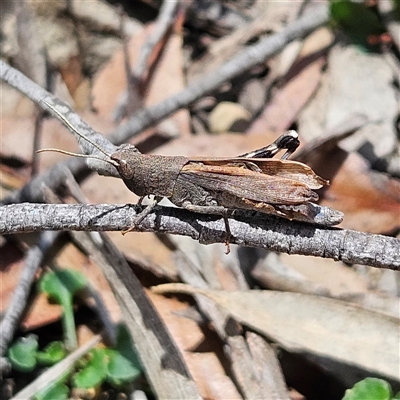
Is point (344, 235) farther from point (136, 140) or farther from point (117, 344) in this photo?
point (136, 140)

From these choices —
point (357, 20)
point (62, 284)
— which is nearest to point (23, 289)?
point (62, 284)

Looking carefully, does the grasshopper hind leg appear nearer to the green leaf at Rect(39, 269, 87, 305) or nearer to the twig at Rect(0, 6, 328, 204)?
the twig at Rect(0, 6, 328, 204)

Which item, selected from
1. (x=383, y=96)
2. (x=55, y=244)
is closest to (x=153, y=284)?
(x=55, y=244)

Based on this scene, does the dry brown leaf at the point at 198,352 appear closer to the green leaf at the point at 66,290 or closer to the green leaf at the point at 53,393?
the green leaf at the point at 66,290

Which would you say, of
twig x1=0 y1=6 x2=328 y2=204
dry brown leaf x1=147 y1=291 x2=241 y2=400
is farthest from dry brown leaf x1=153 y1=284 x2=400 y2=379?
twig x1=0 y1=6 x2=328 y2=204

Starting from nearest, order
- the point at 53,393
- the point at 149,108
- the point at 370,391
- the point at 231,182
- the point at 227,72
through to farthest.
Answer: the point at 370,391 < the point at 231,182 < the point at 53,393 < the point at 149,108 < the point at 227,72

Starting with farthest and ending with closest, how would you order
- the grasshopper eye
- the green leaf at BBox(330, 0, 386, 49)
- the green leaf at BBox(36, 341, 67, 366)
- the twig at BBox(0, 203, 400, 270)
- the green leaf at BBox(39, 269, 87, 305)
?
the green leaf at BBox(330, 0, 386, 49) → the green leaf at BBox(39, 269, 87, 305) → the green leaf at BBox(36, 341, 67, 366) → the grasshopper eye → the twig at BBox(0, 203, 400, 270)

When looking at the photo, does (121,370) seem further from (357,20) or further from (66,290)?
(357,20)
